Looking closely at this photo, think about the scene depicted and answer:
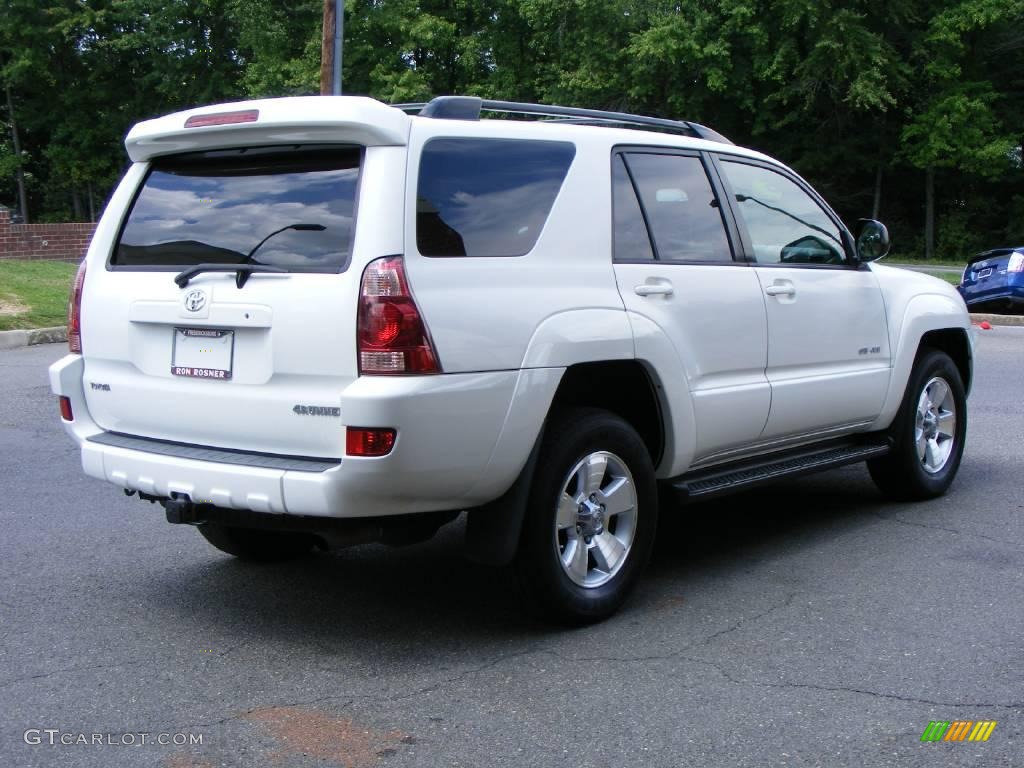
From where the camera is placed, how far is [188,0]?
46.7 m

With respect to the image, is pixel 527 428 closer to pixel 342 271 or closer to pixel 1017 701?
pixel 342 271

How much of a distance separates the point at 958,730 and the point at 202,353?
2.82 m

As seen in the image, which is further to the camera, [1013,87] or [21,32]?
[21,32]

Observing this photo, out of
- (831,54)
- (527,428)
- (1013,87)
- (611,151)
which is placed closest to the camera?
(527,428)

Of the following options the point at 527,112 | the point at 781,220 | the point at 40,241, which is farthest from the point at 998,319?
the point at 40,241

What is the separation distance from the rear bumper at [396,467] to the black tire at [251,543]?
3.37 ft

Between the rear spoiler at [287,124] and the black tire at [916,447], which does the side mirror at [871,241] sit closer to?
the black tire at [916,447]

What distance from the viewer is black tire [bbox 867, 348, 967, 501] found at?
256 inches

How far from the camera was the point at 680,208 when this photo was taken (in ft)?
17.0

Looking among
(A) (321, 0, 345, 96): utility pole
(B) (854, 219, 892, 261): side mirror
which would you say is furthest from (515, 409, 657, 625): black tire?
(A) (321, 0, 345, 96): utility pole

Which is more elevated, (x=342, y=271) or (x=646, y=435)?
(x=342, y=271)

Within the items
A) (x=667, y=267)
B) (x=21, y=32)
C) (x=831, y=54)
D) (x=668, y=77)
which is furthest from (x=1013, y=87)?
(x=667, y=267)

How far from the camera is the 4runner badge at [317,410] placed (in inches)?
155

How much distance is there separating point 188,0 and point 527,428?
4682 centimetres
